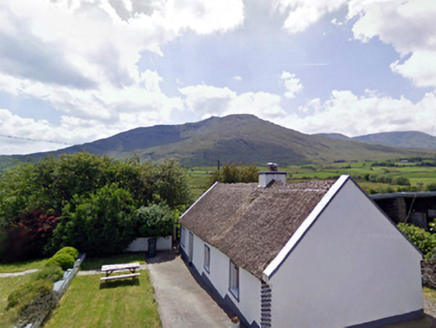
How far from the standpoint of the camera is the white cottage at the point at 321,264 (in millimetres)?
7504

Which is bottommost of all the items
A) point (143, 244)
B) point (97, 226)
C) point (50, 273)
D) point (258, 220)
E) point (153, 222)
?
point (143, 244)

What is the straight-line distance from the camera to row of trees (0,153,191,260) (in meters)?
17.2

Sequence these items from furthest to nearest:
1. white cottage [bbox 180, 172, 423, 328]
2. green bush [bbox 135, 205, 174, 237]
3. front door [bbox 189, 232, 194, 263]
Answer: green bush [bbox 135, 205, 174, 237], front door [bbox 189, 232, 194, 263], white cottage [bbox 180, 172, 423, 328]

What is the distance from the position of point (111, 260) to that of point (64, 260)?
352cm

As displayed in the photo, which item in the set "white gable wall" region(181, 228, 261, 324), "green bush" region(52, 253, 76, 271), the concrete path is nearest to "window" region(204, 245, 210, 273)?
"white gable wall" region(181, 228, 261, 324)

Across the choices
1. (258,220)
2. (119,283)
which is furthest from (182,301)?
(258,220)

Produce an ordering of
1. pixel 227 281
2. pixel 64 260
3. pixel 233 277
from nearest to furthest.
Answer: pixel 233 277 < pixel 227 281 < pixel 64 260

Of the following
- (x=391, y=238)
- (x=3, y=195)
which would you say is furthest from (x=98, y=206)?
(x=391, y=238)

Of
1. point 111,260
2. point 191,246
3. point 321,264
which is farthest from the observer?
point 111,260

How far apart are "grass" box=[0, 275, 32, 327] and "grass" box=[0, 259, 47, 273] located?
1.62 m

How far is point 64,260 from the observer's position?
45.4 feet

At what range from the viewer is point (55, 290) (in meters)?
10.8

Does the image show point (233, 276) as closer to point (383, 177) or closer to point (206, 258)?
point (206, 258)

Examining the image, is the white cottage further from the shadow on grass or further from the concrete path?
the shadow on grass
